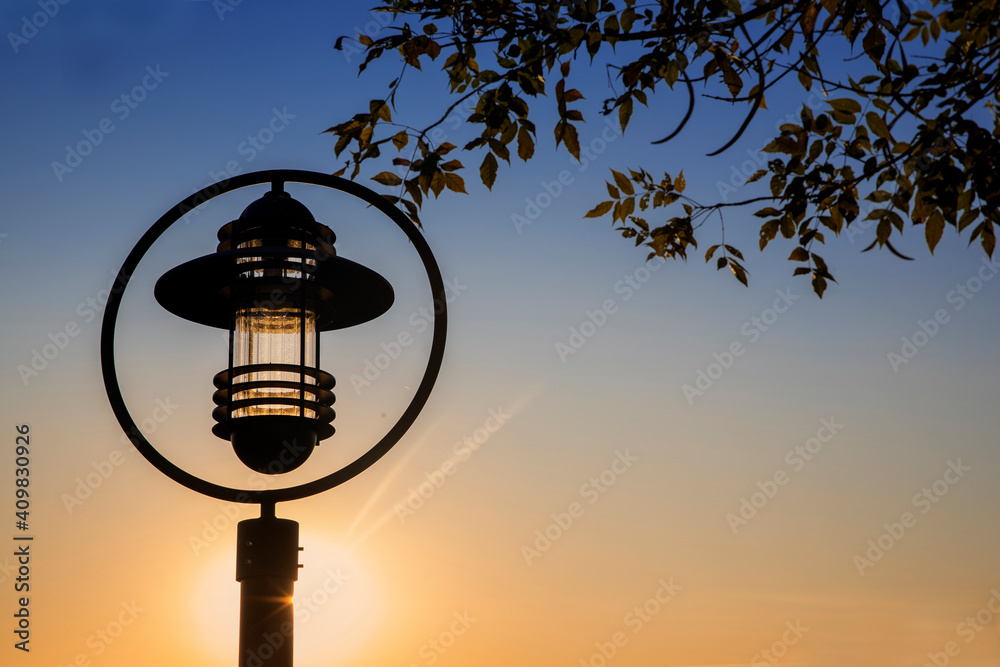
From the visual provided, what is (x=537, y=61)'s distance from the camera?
429cm

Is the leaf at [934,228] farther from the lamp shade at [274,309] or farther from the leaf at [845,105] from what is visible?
the lamp shade at [274,309]

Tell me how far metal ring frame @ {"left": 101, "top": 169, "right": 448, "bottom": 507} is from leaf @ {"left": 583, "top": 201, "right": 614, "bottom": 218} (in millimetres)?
1366

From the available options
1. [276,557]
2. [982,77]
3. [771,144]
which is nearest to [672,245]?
[771,144]

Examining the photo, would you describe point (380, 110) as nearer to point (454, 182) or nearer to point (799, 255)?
point (454, 182)

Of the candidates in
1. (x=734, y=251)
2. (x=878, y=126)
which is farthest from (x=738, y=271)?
(x=878, y=126)

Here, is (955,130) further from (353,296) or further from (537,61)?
(353,296)

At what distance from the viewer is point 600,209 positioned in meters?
5.08

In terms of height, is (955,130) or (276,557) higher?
(955,130)

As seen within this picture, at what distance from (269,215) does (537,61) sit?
5.01 feet

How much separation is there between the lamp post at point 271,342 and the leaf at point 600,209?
1.38m

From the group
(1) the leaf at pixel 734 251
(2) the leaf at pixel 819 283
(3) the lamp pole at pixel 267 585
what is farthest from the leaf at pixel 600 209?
(3) the lamp pole at pixel 267 585

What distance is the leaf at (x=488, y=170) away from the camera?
4146mm

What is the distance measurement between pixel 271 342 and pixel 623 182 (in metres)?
2.38

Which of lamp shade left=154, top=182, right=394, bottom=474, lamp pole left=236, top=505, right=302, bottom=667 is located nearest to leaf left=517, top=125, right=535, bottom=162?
lamp shade left=154, top=182, right=394, bottom=474
